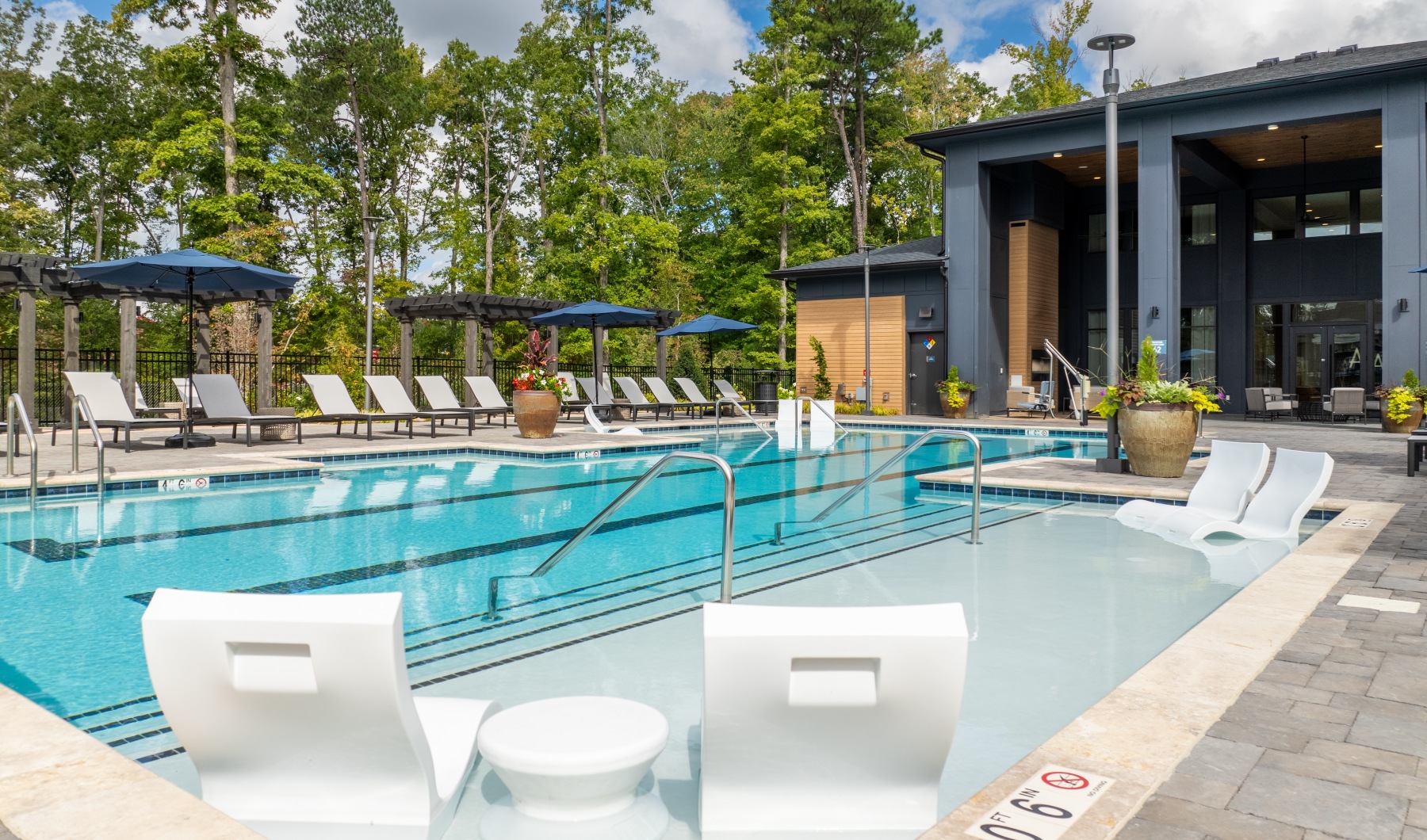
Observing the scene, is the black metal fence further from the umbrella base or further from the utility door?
the umbrella base

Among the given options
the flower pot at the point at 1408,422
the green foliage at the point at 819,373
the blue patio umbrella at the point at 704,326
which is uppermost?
the blue patio umbrella at the point at 704,326

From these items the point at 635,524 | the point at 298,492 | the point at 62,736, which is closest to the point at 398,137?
the point at 298,492

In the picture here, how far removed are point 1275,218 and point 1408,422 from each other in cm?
773

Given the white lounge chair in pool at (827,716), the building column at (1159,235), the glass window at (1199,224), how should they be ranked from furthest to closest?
the glass window at (1199,224) → the building column at (1159,235) → the white lounge chair in pool at (827,716)

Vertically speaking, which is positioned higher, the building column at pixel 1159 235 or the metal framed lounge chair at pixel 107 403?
the building column at pixel 1159 235

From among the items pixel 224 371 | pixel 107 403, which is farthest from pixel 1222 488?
pixel 224 371

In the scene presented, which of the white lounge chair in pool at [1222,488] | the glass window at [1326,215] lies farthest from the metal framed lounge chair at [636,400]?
the glass window at [1326,215]

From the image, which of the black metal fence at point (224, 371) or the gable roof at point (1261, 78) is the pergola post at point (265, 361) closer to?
the black metal fence at point (224, 371)

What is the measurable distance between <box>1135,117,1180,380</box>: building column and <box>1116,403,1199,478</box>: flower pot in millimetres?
9585

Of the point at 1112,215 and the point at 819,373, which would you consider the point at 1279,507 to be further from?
the point at 819,373

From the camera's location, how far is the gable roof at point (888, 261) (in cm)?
2142

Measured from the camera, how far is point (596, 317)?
18.8m

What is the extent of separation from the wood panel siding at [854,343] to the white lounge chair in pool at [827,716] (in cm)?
2042

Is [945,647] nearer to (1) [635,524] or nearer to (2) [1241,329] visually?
(1) [635,524]
